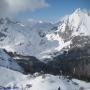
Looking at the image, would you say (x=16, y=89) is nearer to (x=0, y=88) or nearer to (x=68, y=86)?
(x=0, y=88)

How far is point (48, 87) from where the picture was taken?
586 ft

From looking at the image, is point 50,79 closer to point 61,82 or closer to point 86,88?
point 61,82

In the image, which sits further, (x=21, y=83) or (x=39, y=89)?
(x=21, y=83)

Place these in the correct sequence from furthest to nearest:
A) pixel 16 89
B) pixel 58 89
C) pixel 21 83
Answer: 1. pixel 21 83
2. pixel 16 89
3. pixel 58 89

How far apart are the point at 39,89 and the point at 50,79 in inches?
695

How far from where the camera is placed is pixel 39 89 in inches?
6973

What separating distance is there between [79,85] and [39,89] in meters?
28.2

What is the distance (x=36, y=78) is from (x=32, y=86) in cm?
1492

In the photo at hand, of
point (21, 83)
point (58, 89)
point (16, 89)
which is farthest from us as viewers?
point (21, 83)

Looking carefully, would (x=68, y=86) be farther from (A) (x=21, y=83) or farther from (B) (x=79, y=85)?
(A) (x=21, y=83)

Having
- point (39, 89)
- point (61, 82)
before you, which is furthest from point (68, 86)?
point (39, 89)

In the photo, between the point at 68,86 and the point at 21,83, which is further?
the point at 21,83

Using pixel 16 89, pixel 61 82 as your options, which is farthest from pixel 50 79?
pixel 16 89

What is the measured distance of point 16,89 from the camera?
186500 mm
